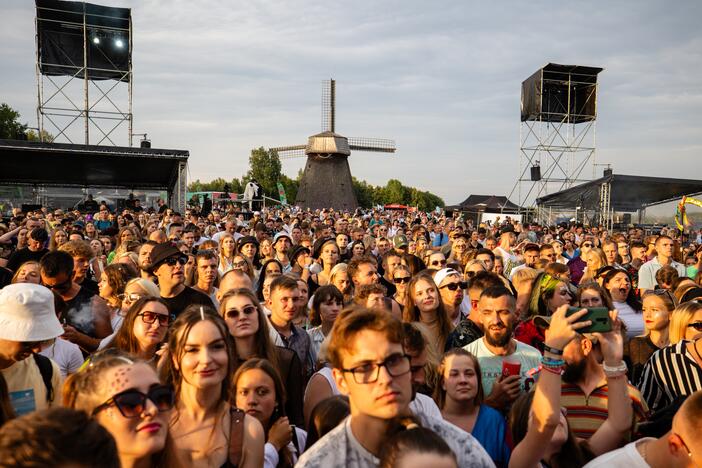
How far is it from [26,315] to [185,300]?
2378 millimetres

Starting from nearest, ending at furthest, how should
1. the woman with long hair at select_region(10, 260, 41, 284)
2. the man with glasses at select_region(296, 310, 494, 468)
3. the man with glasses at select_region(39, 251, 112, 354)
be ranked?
the man with glasses at select_region(296, 310, 494, 468)
the man with glasses at select_region(39, 251, 112, 354)
the woman with long hair at select_region(10, 260, 41, 284)

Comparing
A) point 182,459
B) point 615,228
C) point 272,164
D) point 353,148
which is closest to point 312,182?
point 353,148

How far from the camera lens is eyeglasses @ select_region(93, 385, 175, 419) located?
7.29 feet

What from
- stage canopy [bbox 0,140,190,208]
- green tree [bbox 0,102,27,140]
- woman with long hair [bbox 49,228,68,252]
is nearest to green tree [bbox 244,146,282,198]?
green tree [bbox 0,102,27,140]

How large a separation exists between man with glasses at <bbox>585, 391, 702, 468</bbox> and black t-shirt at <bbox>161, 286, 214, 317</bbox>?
13.4ft

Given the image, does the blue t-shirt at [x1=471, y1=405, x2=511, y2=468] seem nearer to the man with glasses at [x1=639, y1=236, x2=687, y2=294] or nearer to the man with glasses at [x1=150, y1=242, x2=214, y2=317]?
the man with glasses at [x1=150, y1=242, x2=214, y2=317]

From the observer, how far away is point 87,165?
22906mm

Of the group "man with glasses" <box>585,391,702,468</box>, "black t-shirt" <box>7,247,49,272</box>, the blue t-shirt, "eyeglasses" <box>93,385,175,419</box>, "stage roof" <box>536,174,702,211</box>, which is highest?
"stage roof" <box>536,174,702,211</box>

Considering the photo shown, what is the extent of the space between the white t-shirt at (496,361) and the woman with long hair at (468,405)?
0.53m

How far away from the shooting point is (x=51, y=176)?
975 inches

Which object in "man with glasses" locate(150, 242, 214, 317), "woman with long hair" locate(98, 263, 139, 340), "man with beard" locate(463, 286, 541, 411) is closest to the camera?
"man with beard" locate(463, 286, 541, 411)

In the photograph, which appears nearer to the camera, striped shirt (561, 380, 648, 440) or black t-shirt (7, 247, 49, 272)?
striped shirt (561, 380, 648, 440)

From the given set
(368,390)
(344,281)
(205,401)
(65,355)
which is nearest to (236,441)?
(205,401)

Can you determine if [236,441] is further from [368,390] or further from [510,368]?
[510,368]
